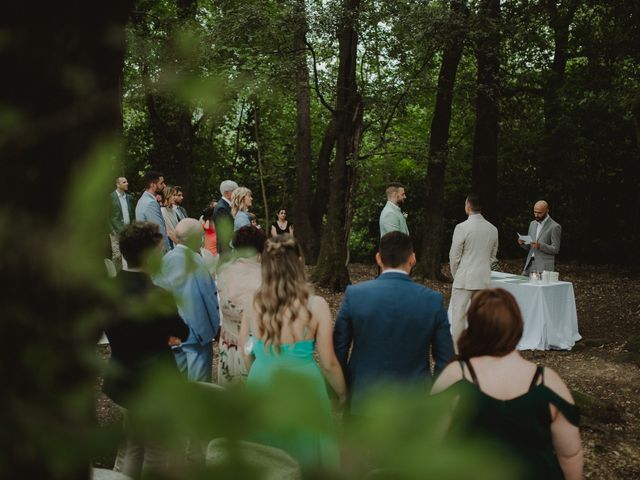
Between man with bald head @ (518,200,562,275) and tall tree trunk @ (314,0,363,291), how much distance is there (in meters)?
4.79

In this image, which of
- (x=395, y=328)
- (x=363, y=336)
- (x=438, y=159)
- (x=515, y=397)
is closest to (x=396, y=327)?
(x=395, y=328)

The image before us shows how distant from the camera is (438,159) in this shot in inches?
590

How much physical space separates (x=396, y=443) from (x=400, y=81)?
1408 centimetres

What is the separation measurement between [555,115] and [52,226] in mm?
19120

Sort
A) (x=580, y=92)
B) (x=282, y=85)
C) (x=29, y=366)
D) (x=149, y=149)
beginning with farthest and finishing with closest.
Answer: (x=149, y=149), (x=580, y=92), (x=282, y=85), (x=29, y=366)

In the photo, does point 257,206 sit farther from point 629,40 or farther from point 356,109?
point 629,40

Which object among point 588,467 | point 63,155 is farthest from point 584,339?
point 63,155

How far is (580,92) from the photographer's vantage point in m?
14.5

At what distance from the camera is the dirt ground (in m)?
5.94

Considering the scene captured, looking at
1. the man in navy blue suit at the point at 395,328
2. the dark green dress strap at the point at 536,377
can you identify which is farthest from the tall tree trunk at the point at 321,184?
the dark green dress strap at the point at 536,377

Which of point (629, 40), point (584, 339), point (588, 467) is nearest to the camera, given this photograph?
point (588, 467)

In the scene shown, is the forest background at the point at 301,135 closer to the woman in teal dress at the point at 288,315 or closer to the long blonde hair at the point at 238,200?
the woman in teal dress at the point at 288,315

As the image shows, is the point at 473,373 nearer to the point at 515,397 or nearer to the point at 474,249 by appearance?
the point at 515,397

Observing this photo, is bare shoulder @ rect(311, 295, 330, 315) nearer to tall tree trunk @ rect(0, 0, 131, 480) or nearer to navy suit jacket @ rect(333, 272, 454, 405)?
navy suit jacket @ rect(333, 272, 454, 405)
